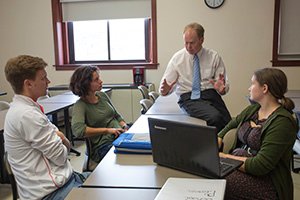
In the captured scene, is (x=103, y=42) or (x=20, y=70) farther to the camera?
(x=103, y=42)

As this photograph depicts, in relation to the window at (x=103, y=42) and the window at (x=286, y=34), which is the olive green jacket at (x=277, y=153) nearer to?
the window at (x=286, y=34)

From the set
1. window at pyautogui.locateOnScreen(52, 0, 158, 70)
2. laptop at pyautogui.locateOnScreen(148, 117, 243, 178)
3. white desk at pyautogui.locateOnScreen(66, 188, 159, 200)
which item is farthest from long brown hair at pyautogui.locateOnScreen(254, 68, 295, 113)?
window at pyautogui.locateOnScreen(52, 0, 158, 70)

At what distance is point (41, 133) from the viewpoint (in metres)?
1.52

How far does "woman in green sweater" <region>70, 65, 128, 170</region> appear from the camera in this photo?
89.0 inches

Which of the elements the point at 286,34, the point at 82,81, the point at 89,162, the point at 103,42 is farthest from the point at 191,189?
the point at 103,42

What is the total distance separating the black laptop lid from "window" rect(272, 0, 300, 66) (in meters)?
3.99

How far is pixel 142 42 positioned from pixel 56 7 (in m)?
1.58

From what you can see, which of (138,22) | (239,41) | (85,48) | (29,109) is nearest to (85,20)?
(85,48)

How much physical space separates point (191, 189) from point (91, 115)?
1.29 m

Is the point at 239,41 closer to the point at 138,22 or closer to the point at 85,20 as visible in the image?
the point at 138,22

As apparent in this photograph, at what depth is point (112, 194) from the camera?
4.25 ft

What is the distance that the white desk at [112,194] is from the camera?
126 cm

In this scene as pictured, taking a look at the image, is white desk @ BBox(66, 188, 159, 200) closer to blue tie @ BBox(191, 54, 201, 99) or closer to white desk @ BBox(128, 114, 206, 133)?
white desk @ BBox(128, 114, 206, 133)

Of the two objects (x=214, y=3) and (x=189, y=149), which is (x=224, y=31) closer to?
(x=214, y=3)
